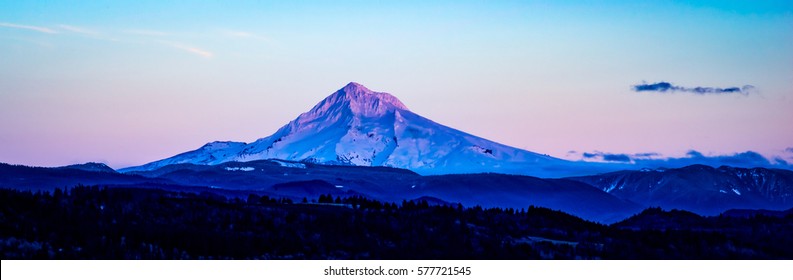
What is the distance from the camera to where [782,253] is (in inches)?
3757

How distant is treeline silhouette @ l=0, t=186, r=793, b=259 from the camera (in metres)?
69.5

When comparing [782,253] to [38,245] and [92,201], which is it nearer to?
[92,201]

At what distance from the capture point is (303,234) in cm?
8950

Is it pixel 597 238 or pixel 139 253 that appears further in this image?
pixel 597 238

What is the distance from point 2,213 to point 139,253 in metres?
13.2

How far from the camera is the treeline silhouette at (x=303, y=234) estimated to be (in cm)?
6950

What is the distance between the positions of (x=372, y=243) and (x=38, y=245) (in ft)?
95.5

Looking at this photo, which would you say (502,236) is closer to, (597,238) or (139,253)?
(597,238)

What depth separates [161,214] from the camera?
94.8 m
